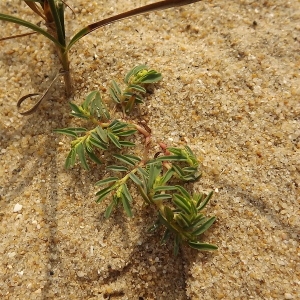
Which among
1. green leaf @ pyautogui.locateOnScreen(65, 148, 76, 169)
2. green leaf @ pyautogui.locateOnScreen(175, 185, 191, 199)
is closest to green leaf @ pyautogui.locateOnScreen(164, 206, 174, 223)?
green leaf @ pyautogui.locateOnScreen(175, 185, 191, 199)

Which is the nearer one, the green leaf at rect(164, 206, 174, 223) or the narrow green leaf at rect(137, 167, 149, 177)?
the green leaf at rect(164, 206, 174, 223)

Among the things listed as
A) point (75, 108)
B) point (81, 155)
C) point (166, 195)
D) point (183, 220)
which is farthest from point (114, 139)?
point (183, 220)

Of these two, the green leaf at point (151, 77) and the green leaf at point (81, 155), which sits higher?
the green leaf at point (151, 77)

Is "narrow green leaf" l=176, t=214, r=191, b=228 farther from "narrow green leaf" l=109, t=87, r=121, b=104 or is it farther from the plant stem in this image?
the plant stem

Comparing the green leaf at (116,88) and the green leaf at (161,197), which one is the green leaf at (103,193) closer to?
the green leaf at (161,197)

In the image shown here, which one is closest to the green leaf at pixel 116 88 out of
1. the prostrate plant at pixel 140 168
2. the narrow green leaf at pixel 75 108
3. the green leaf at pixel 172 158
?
the prostrate plant at pixel 140 168

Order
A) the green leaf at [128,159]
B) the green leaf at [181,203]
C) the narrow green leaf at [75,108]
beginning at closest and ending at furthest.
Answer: the green leaf at [181,203] < the green leaf at [128,159] < the narrow green leaf at [75,108]

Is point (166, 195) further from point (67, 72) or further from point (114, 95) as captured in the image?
point (67, 72)
